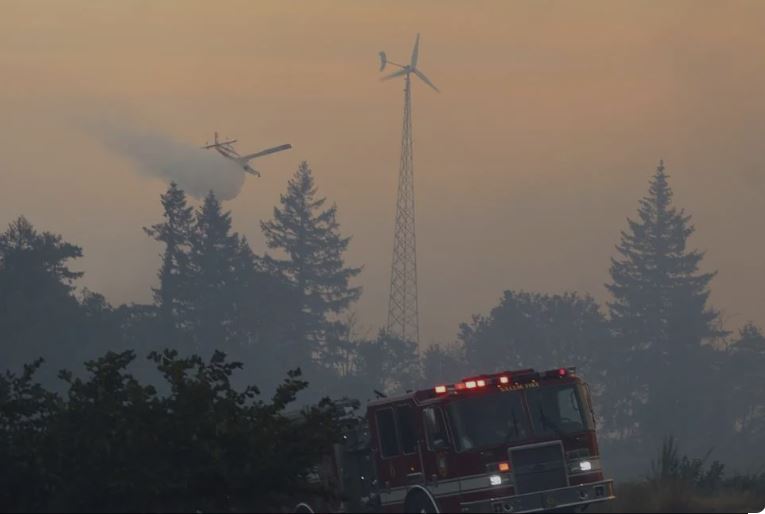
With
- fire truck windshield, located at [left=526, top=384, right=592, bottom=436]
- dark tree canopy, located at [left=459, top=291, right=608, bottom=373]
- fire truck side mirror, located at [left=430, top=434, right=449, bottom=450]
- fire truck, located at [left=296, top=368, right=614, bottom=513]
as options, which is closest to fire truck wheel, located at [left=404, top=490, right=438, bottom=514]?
fire truck, located at [left=296, top=368, right=614, bottom=513]

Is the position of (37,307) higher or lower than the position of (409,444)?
higher

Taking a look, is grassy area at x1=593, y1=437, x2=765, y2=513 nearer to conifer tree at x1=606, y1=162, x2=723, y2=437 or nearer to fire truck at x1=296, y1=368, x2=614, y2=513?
fire truck at x1=296, y1=368, x2=614, y2=513

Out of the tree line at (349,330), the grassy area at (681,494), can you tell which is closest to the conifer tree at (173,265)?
the tree line at (349,330)

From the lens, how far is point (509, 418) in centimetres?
2653

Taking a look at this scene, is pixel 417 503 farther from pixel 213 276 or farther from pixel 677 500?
pixel 213 276

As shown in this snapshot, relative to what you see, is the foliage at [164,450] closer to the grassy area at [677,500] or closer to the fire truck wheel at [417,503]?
the fire truck wheel at [417,503]

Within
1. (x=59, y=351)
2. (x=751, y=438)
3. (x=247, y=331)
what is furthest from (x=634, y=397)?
(x=59, y=351)

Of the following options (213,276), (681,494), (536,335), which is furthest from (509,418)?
(536,335)

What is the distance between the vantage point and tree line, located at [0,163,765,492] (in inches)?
4058

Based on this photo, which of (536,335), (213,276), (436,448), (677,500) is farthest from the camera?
(536,335)

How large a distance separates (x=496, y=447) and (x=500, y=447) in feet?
0.26

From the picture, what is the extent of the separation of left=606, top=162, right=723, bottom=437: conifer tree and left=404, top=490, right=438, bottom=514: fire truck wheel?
10025 centimetres

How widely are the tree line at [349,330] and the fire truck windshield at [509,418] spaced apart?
234ft

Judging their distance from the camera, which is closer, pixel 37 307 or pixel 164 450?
pixel 164 450
